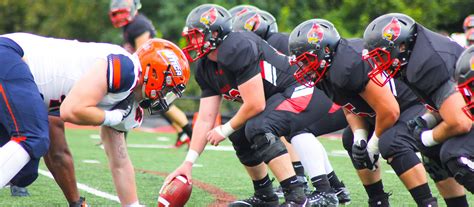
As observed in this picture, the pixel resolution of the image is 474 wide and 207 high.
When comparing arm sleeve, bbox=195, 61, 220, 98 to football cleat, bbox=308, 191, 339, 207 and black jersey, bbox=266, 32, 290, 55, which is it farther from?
black jersey, bbox=266, 32, 290, 55

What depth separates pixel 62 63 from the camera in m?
4.78

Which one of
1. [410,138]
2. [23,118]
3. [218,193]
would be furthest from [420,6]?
[23,118]

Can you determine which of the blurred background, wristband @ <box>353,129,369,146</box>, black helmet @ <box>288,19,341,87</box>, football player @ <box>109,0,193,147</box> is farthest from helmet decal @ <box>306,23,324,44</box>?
the blurred background

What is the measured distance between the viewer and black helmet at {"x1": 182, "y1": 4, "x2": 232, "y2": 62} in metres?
5.79

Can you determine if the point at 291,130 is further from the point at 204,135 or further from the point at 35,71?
the point at 35,71

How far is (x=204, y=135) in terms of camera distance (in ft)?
18.8

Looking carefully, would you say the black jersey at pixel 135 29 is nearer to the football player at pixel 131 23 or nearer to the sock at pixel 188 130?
the football player at pixel 131 23

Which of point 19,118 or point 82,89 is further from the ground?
point 82,89

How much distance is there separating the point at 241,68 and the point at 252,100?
23 cm

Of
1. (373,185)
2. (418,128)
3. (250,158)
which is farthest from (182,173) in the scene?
(418,128)

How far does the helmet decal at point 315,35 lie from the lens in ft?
17.4

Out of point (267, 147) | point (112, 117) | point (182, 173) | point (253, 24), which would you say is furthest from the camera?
point (253, 24)

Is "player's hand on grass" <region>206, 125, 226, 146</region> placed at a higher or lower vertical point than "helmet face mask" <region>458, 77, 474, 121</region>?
lower

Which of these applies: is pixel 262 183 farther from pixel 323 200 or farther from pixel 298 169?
pixel 298 169
